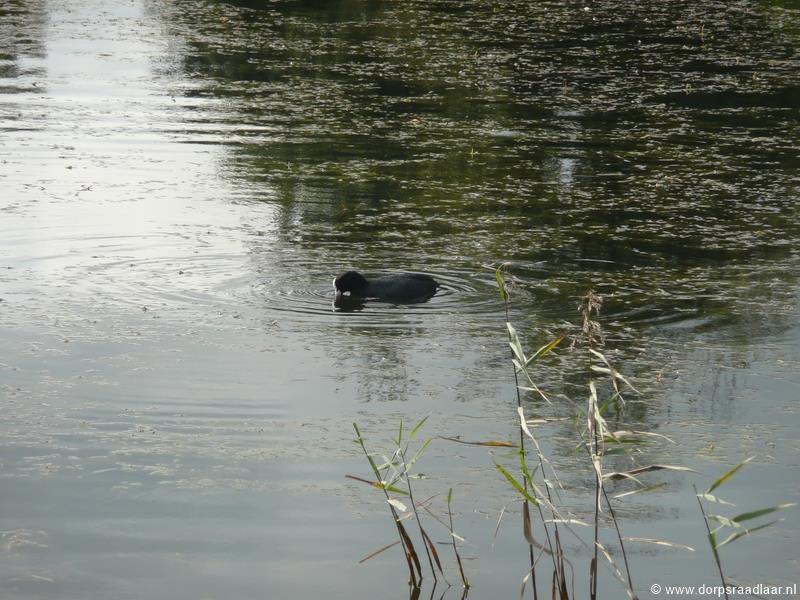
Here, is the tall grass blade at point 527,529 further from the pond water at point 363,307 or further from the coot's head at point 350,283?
the coot's head at point 350,283

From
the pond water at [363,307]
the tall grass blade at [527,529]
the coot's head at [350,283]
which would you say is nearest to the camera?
the tall grass blade at [527,529]

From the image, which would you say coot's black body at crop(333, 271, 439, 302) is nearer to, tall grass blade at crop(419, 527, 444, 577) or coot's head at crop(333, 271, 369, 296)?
coot's head at crop(333, 271, 369, 296)

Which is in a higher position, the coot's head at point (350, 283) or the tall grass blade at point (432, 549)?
the tall grass blade at point (432, 549)

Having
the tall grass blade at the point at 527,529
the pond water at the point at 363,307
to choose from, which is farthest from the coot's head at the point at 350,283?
the tall grass blade at the point at 527,529

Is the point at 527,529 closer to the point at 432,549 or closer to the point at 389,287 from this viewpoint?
the point at 432,549

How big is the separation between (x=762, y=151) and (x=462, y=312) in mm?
5547

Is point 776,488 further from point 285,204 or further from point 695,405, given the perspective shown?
point 285,204

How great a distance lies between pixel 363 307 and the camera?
25.6 ft

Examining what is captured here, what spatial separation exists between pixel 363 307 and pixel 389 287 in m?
0.23

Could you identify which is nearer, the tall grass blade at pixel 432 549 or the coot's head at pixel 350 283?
the tall grass blade at pixel 432 549

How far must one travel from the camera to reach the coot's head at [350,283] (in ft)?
25.8

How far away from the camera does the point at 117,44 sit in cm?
1748

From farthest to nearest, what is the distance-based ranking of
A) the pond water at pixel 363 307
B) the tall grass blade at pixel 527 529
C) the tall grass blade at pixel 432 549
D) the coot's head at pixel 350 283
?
the coot's head at pixel 350 283 < the pond water at pixel 363 307 < the tall grass blade at pixel 432 549 < the tall grass blade at pixel 527 529

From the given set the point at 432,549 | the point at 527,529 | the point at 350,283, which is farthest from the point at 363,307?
the point at 527,529
